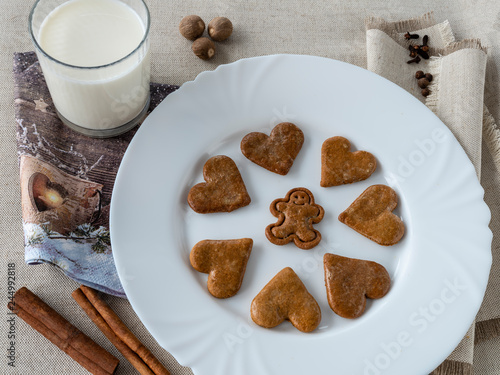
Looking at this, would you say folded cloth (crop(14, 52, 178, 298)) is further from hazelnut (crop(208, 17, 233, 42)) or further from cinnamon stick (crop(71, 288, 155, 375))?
hazelnut (crop(208, 17, 233, 42))

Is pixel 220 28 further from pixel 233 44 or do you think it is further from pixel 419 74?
pixel 419 74

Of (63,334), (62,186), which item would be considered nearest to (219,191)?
(62,186)

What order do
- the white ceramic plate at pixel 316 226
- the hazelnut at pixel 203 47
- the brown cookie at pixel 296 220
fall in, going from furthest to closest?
the hazelnut at pixel 203 47 < the brown cookie at pixel 296 220 < the white ceramic plate at pixel 316 226

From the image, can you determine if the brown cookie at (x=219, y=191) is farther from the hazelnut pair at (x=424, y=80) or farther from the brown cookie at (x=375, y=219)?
the hazelnut pair at (x=424, y=80)

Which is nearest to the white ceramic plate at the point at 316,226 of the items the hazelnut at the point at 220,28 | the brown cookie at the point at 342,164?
the brown cookie at the point at 342,164

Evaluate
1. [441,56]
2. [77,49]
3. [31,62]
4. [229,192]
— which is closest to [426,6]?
[441,56]

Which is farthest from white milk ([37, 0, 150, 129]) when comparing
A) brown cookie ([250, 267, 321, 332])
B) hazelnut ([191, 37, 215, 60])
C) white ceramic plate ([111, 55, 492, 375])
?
brown cookie ([250, 267, 321, 332])

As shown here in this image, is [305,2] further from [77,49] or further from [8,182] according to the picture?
[8,182]
